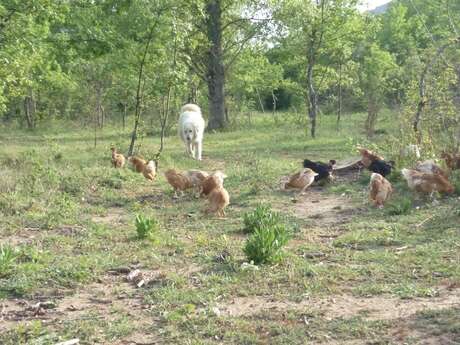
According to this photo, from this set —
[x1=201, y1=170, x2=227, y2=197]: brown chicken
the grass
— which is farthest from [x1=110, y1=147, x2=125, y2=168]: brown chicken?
[x1=201, y1=170, x2=227, y2=197]: brown chicken

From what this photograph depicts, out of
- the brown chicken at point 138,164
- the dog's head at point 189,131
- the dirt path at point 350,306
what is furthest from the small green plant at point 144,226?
the dog's head at point 189,131

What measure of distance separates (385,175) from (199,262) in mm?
6548

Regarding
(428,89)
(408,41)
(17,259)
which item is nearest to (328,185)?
(428,89)

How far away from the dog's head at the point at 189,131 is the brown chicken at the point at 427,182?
7410 millimetres

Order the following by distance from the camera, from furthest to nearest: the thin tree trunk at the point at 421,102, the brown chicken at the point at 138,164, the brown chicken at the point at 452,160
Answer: the brown chicken at the point at 138,164 → the thin tree trunk at the point at 421,102 → the brown chicken at the point at 452,160

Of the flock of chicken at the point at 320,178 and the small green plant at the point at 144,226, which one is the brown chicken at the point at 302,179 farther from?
the small green plant at the point at 144,226

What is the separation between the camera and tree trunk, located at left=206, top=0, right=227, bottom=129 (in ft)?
89.4

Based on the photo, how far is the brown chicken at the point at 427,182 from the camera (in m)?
10.5

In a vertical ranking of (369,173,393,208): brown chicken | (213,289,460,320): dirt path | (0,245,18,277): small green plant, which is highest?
(369,173,393,208): brown chicken

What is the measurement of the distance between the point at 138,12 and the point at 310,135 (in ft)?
34.5

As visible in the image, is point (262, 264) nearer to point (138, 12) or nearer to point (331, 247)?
point (331, 247)

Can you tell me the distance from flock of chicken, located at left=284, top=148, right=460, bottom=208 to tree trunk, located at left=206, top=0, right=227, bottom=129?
1544cm

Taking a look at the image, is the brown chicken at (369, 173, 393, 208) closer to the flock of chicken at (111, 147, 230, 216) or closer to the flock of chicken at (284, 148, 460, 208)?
the flock of chicken at (284, 148, 460, 208)

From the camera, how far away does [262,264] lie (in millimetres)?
7102
